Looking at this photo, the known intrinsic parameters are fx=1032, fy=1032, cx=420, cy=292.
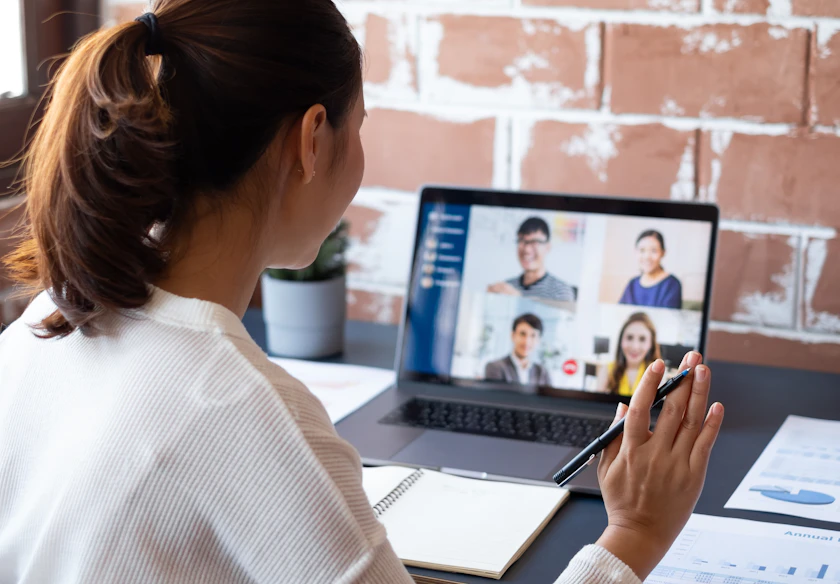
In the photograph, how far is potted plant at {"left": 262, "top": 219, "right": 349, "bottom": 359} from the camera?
143cm

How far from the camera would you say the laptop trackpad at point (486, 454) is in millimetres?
1085

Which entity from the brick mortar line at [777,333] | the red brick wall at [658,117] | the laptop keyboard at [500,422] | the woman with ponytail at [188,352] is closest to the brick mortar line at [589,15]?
the red brick wall at [658,117]

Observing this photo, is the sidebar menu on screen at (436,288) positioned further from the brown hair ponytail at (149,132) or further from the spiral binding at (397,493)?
the brown hair ponytail at (149,132)

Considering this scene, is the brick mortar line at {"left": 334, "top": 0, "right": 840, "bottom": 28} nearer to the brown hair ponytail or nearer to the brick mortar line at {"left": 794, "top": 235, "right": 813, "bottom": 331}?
the brick mortar line at {"left": 794, "top": 235, "right": 813, "bottom": 331}

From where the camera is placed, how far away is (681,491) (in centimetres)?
84

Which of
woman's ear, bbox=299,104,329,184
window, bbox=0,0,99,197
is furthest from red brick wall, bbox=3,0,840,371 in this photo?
woman's ear, bbox=299,104,329,184

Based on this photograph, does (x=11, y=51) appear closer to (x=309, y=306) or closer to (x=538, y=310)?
(x=309, y=306)

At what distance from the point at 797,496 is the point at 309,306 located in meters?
0.70

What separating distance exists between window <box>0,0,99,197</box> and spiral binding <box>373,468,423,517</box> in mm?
843

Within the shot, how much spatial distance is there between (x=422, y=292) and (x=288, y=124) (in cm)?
59

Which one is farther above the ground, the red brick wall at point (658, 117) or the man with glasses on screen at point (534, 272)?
the red brick wall at point (658, 117)

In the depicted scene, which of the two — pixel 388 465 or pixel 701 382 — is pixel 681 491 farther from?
pixel 388 465

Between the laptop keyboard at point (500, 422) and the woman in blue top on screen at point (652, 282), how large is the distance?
17cm

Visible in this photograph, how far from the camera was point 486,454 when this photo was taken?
112 cm
